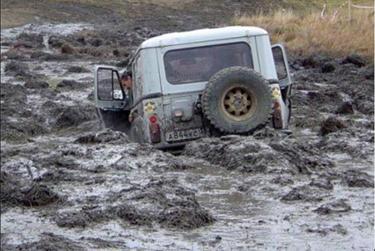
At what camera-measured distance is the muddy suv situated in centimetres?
1066

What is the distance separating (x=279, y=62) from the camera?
39.5 ft

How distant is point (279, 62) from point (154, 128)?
2.01m

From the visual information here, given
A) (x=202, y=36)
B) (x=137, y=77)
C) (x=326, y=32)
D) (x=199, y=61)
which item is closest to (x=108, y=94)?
(x=137, y=77)

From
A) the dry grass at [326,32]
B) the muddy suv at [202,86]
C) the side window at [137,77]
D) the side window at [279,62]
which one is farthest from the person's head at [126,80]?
the dry grass at [326,32]

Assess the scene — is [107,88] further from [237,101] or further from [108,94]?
[237,101]

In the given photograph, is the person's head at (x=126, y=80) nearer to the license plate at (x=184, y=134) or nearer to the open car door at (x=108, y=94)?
the open car door at (x=108, y=94)

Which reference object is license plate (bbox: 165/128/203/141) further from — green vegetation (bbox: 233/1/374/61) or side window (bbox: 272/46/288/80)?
green vegetation (bbox: 233/1/374/61)

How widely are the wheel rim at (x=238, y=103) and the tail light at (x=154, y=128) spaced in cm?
74

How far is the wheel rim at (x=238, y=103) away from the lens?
10617mm

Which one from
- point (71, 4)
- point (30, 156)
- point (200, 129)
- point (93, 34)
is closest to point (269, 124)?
point (200, 129)

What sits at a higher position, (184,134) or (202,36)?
(202,36)

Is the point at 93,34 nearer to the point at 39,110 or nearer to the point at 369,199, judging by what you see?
the point at 39,110

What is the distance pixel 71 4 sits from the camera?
42.7 metres

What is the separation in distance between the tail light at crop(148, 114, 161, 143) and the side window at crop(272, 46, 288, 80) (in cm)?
189
